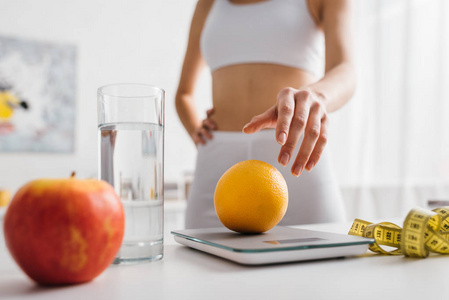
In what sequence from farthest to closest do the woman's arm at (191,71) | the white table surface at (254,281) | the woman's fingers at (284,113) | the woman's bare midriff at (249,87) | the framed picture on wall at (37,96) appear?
the framed picture on wall at (37,96) < the woman's arm at (191,71) < the woman's bare midriff at (249,87) < the woman's fingers at (284,113) < the white table surface at (254,281)

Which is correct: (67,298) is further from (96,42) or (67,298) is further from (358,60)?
(96,42)

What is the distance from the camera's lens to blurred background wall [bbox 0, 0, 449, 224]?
2.69m

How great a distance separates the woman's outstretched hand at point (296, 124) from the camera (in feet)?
2.13

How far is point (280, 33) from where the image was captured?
4.35 feet

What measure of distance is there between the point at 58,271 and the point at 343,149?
3.11 m

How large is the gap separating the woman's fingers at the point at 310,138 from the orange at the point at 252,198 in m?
0.05

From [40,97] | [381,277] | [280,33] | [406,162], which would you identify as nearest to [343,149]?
[406,162]

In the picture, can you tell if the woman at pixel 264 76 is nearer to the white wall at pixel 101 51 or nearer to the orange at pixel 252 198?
the orange at pixel 252 198

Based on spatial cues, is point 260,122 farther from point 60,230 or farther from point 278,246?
point 60,230

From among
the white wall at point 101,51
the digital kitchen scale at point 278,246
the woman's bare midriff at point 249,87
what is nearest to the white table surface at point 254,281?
the digital kitchen scale at point 278,246

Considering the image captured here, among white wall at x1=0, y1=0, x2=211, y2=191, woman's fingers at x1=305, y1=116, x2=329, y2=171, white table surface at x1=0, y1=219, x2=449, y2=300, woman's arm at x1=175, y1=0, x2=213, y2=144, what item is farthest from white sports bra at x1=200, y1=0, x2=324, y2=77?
white wall at x1=0, y1=0, x2=211, y2=191

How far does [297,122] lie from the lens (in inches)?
27.2

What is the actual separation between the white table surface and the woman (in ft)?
2.18

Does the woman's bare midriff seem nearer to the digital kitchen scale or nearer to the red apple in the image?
the digital kitchen scale
